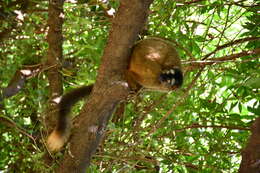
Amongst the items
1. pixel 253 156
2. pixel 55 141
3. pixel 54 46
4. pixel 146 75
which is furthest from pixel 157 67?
pixel 253 156

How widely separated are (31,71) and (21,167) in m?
0.53

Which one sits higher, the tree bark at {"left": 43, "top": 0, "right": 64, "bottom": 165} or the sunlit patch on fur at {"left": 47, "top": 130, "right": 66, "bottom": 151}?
the tree bark at {"left": 43, "top": 0, "right": 64, "bottom": 165}

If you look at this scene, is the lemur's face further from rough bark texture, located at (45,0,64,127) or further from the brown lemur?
rough bark texture, located at (45,0,64,127)

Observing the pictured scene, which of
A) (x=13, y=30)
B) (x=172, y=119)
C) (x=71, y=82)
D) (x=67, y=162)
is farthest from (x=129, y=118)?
(x=13, y=30)

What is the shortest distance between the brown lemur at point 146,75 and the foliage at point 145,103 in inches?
2.4

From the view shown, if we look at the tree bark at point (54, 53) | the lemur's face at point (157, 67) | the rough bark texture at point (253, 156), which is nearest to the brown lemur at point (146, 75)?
the lemur's face at point (157, 67)

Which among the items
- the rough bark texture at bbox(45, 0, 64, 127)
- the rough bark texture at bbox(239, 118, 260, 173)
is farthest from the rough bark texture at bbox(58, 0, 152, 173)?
the rough bark texture at bbox(239, 118, 260, 173)

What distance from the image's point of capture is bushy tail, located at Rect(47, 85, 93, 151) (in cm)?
160

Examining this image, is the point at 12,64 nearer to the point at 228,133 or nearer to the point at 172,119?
the point at 172,119

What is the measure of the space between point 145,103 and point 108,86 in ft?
1.70

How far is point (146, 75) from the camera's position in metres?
1.94

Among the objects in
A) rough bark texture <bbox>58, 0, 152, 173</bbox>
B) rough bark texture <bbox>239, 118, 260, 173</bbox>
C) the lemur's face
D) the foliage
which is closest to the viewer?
rough bark texture <bbox>239, 118, 260, 173</bbox>

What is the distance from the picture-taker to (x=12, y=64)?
5.50 ft

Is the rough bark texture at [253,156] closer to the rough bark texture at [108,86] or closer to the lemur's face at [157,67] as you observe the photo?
the rough bark texture at [108,86]
